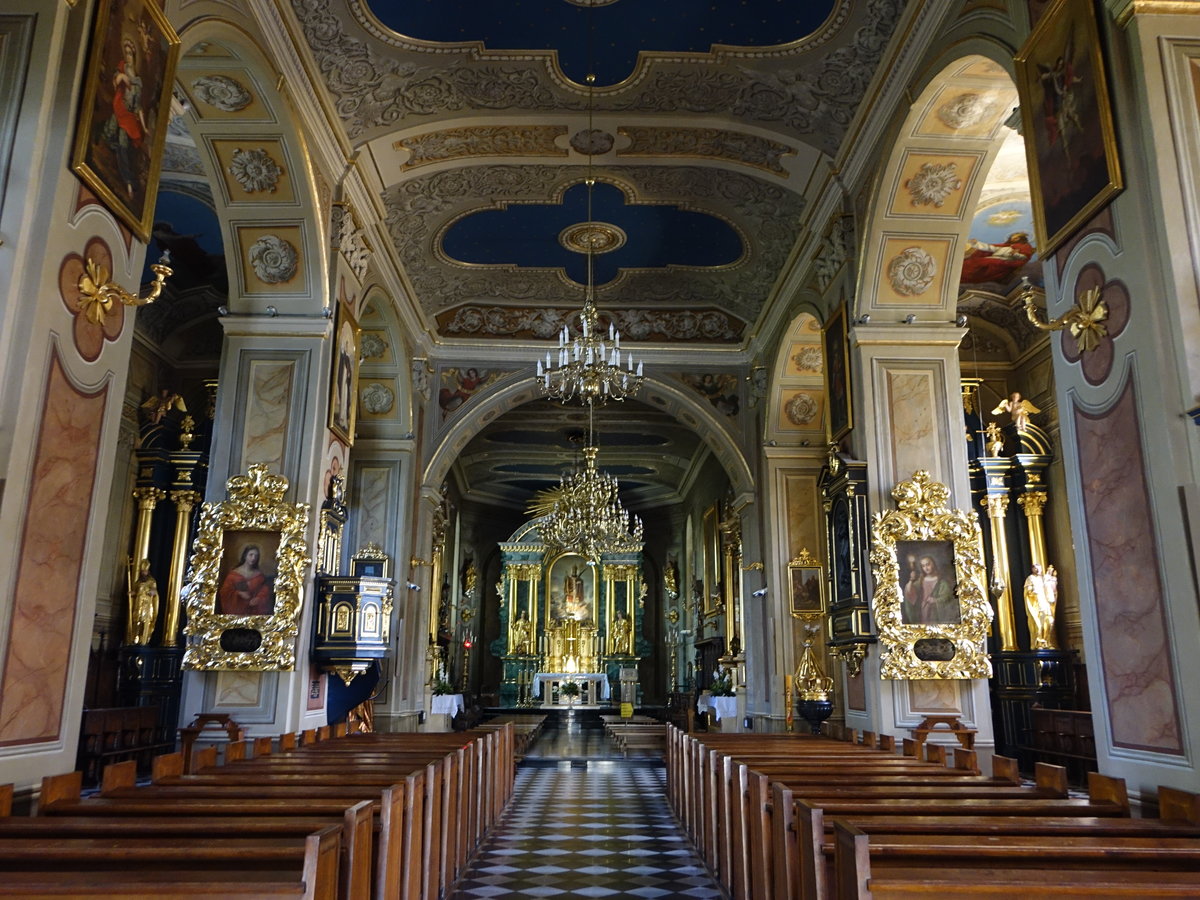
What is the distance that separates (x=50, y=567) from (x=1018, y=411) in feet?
38.0

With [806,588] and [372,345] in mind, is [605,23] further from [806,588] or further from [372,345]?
[806,588]

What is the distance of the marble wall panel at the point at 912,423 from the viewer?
8.60m

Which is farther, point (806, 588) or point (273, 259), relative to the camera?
point (806, 588)

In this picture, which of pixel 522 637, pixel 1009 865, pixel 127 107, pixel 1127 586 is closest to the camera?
pixel 1009 865

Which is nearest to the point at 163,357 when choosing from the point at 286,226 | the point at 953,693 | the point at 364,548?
the point at 364,548

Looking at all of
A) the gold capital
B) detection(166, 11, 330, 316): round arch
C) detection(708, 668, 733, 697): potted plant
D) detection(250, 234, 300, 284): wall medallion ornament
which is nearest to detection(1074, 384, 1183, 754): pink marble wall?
detection(166, 11, 330, 316): round arch

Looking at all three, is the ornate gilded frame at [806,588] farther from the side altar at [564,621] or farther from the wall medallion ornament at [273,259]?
the side altar at [564,621]

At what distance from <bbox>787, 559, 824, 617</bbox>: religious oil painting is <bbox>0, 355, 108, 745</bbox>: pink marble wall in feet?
31.8

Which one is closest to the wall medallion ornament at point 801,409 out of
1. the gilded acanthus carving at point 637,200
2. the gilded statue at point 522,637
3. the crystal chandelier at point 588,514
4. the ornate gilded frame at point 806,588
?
the gilded acanthus carving at point 637,200

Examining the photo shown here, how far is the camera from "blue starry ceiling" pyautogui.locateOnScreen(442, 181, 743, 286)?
467 inches

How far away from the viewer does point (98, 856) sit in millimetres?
2859

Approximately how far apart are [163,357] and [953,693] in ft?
37.5

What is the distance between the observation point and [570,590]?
28.6 meters

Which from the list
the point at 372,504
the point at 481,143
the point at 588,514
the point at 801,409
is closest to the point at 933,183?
the point at 481,143
